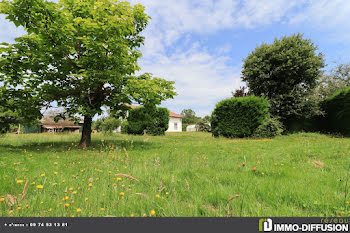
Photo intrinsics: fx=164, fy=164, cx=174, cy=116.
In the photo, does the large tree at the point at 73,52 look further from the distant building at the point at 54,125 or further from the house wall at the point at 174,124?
the house wall at the point at 174,124

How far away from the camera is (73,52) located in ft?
22.2

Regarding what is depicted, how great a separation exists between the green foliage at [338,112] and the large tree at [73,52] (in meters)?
16.0

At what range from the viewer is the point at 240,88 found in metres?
22.9

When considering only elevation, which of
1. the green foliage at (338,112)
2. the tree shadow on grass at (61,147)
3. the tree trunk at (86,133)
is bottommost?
the tree shadow on grass at (61,147)

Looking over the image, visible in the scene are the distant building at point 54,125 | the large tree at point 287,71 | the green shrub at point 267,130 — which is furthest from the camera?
the distant building at point 54,125

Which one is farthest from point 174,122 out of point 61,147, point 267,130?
point 61,147

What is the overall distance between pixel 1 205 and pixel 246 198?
3234 mm

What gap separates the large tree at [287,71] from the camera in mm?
16016

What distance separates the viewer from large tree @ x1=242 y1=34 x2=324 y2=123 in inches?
631

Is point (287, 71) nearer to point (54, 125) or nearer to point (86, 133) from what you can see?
point (86, 133)
